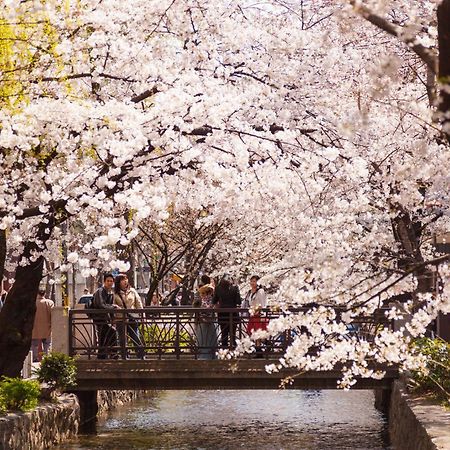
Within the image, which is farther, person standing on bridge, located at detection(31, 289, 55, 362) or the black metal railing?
person standing on bridge, located at detection(31, 289, 55, 362)

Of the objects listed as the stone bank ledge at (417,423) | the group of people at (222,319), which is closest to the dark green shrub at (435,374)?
the stone bank ledge at (417,423)

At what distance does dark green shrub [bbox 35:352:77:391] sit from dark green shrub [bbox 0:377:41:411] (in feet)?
8.36

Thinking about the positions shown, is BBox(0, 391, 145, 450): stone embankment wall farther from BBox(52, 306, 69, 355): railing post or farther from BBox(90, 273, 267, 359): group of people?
BBox(90, 273, 267, 359): group of people

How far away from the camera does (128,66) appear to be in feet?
51.4

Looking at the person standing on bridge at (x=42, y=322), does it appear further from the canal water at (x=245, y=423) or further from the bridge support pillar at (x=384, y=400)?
the bridge support pillar at (x=384, y=400)

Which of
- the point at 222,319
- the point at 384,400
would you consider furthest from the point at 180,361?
the point at 384,400

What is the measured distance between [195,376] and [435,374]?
500 cm

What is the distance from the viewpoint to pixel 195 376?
2039 cm

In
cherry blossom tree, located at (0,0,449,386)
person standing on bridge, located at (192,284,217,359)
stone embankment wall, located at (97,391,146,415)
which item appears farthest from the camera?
stone embankment wall, located at (97,391,146,415)

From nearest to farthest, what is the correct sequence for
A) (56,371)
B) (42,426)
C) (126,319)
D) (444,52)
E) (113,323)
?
1. (444,52)
2. (42,426)
3. (56,371)
4. (113,323)
5. (126,319)

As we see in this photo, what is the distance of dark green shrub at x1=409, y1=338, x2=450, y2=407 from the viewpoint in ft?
52.3

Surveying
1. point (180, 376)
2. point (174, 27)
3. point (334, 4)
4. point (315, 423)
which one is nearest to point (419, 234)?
point (315, 423)

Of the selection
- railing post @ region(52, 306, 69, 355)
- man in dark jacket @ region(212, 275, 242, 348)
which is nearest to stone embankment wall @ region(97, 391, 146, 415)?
railing post @ region(52, 306, 69, 355)

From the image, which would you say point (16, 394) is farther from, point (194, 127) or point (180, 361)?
point (194, 127)
